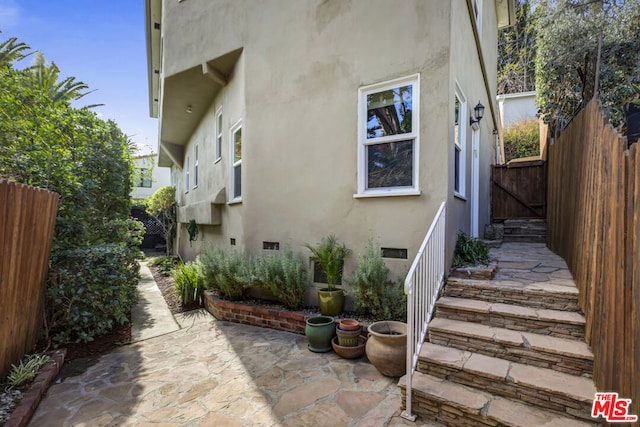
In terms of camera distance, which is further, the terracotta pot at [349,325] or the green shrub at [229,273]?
the green shrub at [229,273]

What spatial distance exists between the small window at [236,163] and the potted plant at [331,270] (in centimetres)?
264

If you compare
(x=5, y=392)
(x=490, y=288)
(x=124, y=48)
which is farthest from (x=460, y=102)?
(x=124, y=48)

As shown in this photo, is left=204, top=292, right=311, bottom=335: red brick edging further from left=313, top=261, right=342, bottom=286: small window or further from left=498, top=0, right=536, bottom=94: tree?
left=498, top=0, right=536, bottom=94: tree

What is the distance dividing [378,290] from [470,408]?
1705 millimetres

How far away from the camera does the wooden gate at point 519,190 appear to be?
889cm

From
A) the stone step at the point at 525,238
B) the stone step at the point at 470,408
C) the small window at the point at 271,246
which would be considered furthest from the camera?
the stone step at the point at 525,238

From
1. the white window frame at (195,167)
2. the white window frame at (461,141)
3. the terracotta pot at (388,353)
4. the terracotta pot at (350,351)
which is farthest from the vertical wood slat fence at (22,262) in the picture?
the white window frame at (195,167)

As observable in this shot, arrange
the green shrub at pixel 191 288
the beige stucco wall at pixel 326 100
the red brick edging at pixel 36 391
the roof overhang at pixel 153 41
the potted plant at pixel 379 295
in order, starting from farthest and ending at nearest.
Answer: the roof overhang at pixel 153 41 < the green shrub at pixel 191 288 < the beige stucco wall at pixel 326 100 < the potted plant at pixel 379 295 < the red brick edging at pixel 36 391

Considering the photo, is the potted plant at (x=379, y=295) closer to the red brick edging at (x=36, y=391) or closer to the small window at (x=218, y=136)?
the red brick edging at (x=36, y=391)

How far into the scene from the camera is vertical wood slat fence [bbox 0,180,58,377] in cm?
297

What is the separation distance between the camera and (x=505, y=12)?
9328 millimetres

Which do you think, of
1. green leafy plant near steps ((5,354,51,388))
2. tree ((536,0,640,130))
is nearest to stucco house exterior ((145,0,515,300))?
tree ((536,0,640,130))

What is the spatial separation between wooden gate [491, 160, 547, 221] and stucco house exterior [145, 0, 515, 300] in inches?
110

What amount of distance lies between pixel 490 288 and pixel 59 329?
5.48 metres
